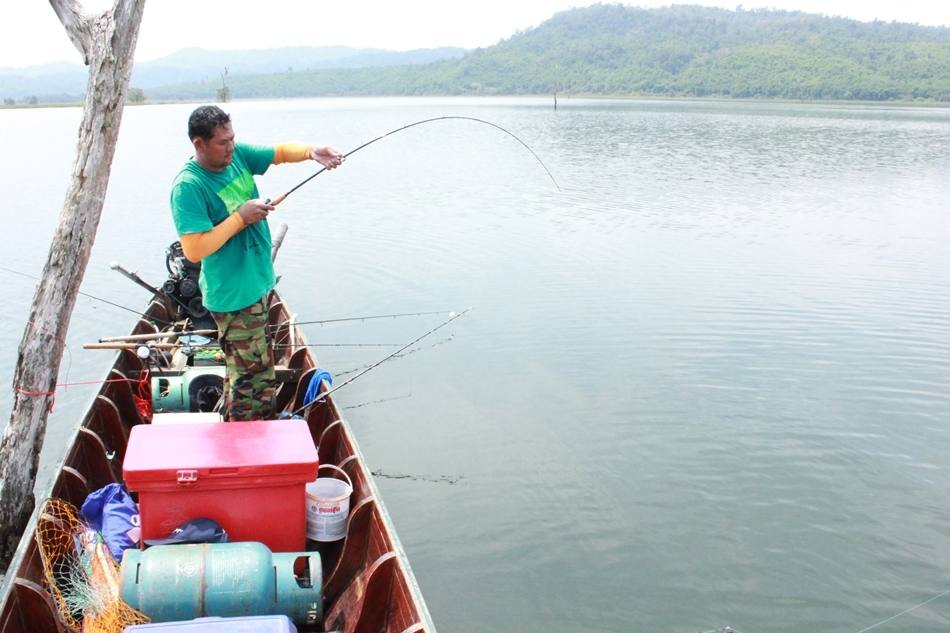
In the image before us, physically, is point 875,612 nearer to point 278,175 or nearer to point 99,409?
point 99,409

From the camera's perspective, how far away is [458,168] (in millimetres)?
27625

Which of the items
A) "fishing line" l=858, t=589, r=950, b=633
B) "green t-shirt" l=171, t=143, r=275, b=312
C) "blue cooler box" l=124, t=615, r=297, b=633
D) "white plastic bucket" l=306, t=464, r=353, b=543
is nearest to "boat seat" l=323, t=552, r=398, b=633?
"white plastic bucket" l=306, t=464, r=353, b=543

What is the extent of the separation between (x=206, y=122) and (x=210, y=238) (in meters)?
0.58

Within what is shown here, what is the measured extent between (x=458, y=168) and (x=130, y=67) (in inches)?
900

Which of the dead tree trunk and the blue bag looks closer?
the blue bag

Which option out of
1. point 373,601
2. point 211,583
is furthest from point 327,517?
point 211,583

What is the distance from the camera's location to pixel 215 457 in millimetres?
3732

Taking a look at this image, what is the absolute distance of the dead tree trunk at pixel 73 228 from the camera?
483 centimetres

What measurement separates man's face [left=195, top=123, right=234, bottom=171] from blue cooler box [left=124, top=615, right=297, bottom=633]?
228 centimetres

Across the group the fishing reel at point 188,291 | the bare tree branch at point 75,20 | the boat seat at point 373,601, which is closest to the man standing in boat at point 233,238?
the bare tree branch at point 75,20

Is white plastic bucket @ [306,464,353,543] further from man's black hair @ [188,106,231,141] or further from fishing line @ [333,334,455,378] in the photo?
fishing line @ [333,334,455,378]

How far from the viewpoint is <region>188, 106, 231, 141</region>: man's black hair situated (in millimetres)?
4062

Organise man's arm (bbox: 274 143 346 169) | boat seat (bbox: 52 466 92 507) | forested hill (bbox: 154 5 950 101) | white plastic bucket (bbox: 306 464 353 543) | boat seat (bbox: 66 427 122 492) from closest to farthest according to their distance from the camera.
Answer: white plastic bucket (bbox: 306 464 353 543), boat seat (bbox: 52 466 92 507), man's arm (bbox: 274 143 346 169), boat seat (bbox: 66 427 122 492), forested hill (bbox: 154 5 950 101)

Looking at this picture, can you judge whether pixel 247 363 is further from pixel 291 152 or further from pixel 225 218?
pixel 291 152
